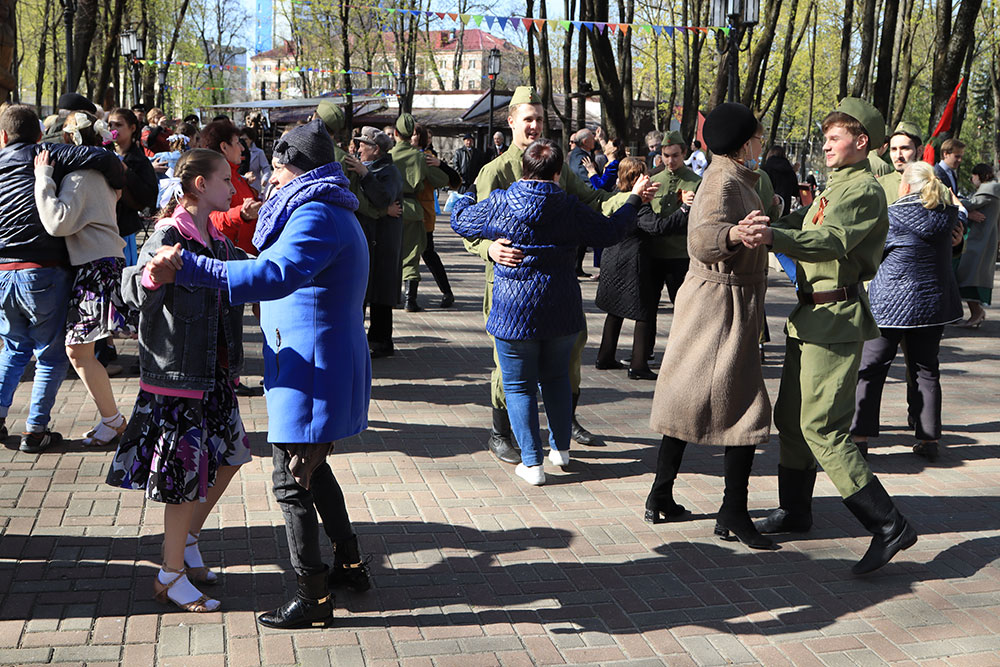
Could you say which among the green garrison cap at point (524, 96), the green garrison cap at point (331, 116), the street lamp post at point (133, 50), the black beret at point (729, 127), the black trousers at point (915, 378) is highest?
the street lamp post at point (133, 50)

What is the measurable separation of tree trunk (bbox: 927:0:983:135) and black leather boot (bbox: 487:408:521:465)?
11449 millimetres

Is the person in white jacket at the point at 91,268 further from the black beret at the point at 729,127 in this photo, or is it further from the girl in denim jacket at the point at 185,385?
the black beret at the point at 729,127

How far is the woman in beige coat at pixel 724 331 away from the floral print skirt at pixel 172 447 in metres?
2.11

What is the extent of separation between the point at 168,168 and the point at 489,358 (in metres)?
3.50

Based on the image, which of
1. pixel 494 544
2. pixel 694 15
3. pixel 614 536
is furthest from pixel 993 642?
pixel 694 15

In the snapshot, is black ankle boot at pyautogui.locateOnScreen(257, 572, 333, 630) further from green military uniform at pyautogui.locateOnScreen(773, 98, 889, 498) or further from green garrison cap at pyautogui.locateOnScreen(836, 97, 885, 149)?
green garrison cap at pyautogui.locateOnScreen(836, 97, 885, 149)

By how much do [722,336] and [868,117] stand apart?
4.00 ft

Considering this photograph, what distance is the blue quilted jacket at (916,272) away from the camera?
6.48 m

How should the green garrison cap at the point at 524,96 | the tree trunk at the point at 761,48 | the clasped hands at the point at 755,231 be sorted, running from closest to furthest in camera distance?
the clasped hands at the point at 755,231, the green garrison cap at the point at 524,96, the tree trunk at the point at 761,48

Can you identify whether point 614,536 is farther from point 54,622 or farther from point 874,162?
point 874,162

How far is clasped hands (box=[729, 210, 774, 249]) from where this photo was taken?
4.29 meters

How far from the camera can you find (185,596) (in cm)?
404

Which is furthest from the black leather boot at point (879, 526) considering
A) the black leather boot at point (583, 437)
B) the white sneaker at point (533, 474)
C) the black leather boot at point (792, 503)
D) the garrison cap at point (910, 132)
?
the garrison cap at point (910, 132)

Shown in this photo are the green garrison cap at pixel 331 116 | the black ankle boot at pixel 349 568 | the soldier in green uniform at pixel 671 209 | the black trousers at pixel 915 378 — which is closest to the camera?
the black ankle boot at pixel 349 568
